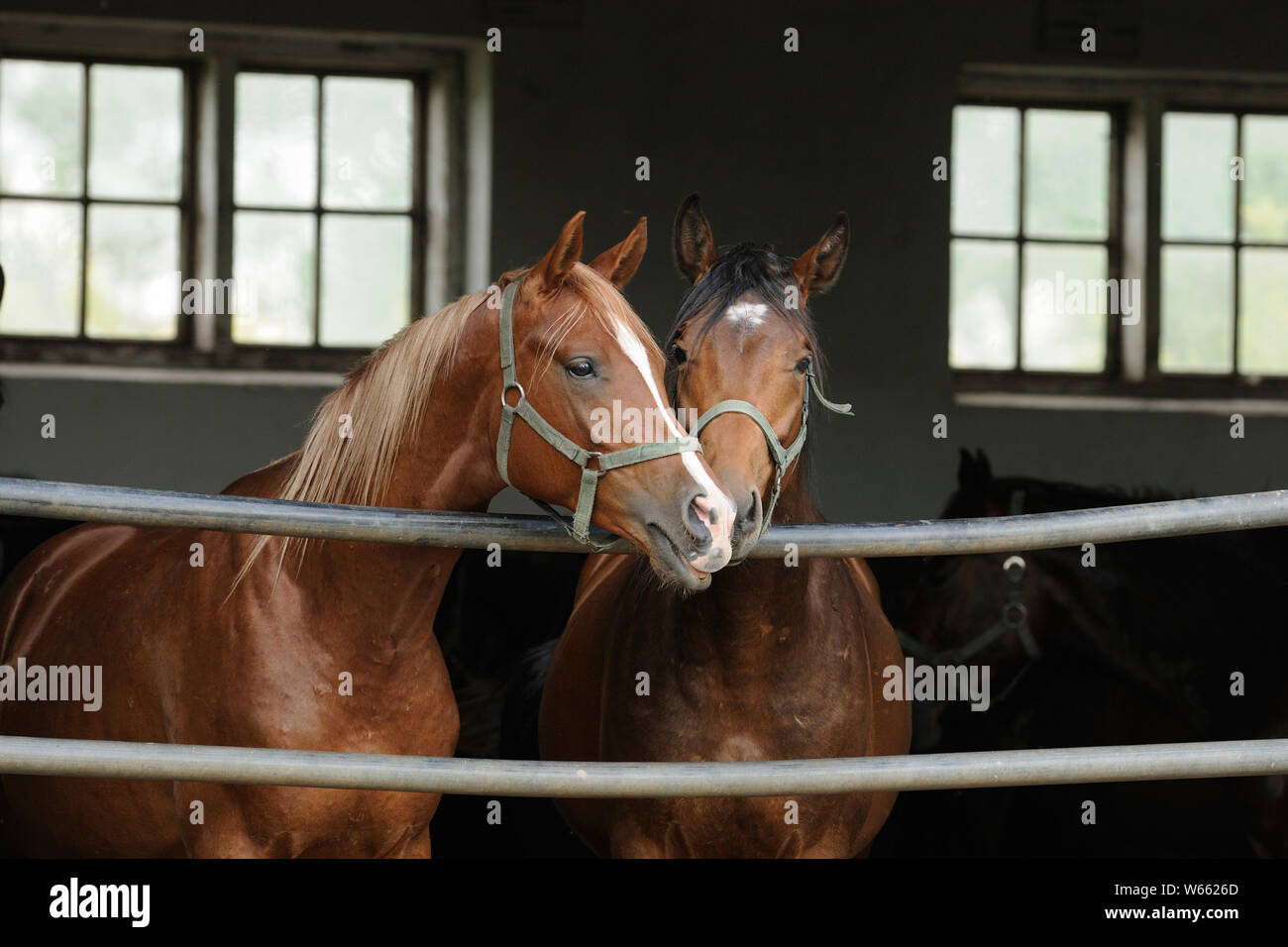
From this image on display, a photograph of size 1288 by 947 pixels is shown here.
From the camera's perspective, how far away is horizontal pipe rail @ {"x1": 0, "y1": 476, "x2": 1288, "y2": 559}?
212cm

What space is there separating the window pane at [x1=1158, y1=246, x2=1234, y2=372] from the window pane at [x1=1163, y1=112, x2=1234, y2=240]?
9 centimetres

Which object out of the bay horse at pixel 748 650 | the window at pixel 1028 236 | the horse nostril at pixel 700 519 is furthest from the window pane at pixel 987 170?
the horse nostril at pixel 700 519

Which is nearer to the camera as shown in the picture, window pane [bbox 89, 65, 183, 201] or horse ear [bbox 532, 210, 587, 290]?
horse ear [bbox 532, 210, 587, 290]

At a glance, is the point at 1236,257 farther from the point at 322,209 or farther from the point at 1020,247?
the point at 322,209

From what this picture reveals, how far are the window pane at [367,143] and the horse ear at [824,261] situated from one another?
261 centimetres

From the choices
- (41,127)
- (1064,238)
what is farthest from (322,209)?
(1064,238)

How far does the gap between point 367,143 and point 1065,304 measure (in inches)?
105

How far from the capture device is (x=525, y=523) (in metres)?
2.39

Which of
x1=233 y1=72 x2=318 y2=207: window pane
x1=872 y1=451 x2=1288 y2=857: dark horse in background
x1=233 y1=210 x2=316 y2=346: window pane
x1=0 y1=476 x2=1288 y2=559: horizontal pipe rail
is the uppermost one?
x1=233 y1=72 x2=318 y2=207: window pane

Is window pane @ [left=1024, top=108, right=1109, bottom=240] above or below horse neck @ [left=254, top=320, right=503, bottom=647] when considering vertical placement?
above

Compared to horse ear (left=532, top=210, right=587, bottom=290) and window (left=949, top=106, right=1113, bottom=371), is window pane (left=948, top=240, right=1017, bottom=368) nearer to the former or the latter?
window (left=949, top=106, right=1113, bottom=371)

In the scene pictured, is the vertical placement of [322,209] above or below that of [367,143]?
below

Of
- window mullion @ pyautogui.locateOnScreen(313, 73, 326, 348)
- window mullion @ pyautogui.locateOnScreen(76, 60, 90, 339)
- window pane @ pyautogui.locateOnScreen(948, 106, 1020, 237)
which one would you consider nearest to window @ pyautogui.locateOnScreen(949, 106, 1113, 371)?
window pane @ pyautogui.locateOnScreen(948, 106, 1020, 237)

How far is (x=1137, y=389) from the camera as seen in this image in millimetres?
5832
